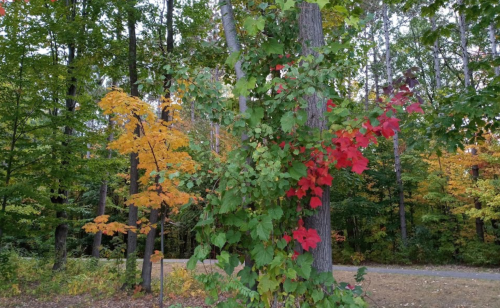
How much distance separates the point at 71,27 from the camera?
6.81 m

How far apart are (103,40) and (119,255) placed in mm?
4753

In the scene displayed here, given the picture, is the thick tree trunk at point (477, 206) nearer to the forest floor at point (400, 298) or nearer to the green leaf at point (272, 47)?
the forest floor at point (400, 298)

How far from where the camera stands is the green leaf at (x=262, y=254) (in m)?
1.85

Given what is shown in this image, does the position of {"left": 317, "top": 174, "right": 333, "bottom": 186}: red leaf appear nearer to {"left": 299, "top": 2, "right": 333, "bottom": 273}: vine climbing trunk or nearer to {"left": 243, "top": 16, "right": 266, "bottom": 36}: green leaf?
{"left": 299, "top": 2, "right": 333, "bottom": 273}: vine climbing trunk

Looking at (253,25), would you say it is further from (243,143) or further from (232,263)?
(232,263)

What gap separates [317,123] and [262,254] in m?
0.94

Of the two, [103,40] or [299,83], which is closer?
[299,83]

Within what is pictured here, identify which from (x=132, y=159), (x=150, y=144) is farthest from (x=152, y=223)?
(x=150, y=144)

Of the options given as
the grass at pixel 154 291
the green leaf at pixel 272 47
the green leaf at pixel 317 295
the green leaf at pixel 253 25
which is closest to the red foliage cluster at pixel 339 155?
the green leaf at pixel 317 295

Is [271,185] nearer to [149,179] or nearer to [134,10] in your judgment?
[149,179]

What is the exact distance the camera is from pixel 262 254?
188 centimetres

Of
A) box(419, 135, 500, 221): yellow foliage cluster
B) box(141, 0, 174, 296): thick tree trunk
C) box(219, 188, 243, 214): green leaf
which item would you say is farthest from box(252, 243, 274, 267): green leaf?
box(419, 135, 500, 221): yellow foliage cluster

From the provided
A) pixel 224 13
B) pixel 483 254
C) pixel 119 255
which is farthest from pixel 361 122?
pixel 483 254

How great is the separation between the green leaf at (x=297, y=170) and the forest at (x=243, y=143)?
14 mm
